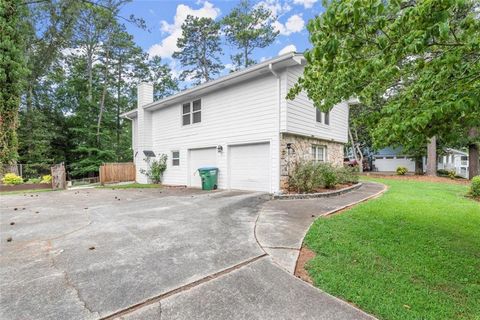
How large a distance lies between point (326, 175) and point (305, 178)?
1.09m

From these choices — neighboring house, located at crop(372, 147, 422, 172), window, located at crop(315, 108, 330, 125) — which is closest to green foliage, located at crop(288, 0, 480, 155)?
window, located at crop(315, 108, 330, 125)

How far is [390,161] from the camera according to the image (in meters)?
27.5

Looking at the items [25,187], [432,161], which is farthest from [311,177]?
[25,187]

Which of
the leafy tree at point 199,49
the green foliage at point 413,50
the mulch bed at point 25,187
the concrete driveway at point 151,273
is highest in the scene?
the leafy tree at point 199,49

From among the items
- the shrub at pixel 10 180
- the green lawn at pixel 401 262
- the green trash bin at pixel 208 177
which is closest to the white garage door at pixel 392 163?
the green lawn at pixel 401 262

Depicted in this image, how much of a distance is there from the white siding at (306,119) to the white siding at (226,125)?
1.95 feet

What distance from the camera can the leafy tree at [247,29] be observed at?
22.2 meters

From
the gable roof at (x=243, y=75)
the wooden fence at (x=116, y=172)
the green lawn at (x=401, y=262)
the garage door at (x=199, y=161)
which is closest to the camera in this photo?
the green lawn at (x=401, y=262)

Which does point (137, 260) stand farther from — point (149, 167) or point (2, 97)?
point (149, 167)

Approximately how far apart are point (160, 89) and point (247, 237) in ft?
84.6

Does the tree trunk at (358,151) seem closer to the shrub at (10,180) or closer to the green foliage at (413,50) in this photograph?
the green foliage at (413,50)

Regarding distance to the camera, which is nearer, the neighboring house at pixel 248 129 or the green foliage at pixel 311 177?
the green foliage at pixel 311 177

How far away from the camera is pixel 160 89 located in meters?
26.5

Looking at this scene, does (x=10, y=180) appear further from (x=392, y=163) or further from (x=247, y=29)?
(x=392, y=163)
